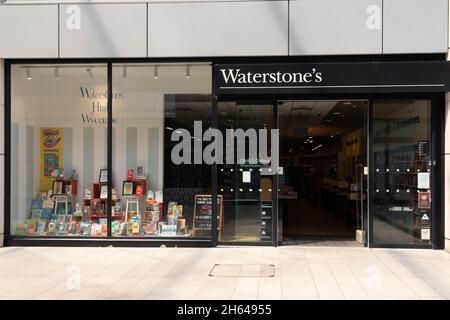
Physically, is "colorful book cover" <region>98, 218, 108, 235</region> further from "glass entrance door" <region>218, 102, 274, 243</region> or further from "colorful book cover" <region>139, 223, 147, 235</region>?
"glass entrance door" <region>218, 102, 274, 243</region>

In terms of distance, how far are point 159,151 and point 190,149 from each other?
2.06ft

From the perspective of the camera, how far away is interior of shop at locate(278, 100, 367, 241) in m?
10.2

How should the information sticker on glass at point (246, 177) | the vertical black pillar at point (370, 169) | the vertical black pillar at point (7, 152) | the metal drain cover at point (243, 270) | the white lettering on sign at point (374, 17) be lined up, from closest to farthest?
1. the metal drain cover at point (243, 270)
2. the white lettering on sign at point (374, 17)
3. the vertical black pillar at point (370, 169)
4. the information sticker on glass at point (246, 177)
5. the vertical black pillar at point (7, 152)

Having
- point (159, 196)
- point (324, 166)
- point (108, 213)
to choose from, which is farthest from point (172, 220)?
point (324, 166)

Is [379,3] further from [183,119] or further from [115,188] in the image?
[115,188]

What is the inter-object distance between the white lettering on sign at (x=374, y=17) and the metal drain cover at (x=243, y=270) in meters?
4.37

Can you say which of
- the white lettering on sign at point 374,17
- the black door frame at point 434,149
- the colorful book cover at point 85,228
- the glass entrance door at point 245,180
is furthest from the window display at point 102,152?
the white lettering on sign at point 374,17

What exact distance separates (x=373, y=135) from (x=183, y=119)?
3.45 meters

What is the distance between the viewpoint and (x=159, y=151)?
9.38 meters

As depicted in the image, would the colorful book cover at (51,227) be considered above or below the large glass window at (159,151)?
below

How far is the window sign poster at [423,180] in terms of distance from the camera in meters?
8.68

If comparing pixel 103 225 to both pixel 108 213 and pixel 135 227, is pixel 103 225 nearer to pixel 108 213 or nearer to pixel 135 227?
pixel 108 213

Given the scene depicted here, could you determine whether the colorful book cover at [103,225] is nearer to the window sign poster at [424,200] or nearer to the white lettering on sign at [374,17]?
the window sign poster at [424,200]

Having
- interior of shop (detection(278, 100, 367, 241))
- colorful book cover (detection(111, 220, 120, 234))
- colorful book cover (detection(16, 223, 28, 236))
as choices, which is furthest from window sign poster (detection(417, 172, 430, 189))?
colorful book cover (detection(16, 223, 28, 236))
